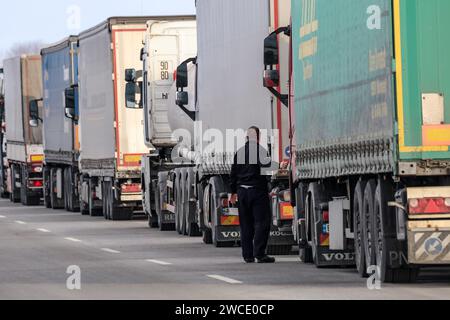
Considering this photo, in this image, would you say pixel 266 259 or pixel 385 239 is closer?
pixel 385 239

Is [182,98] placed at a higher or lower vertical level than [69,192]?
higher

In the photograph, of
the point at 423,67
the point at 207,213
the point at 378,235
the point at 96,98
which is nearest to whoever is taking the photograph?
the point at 423,67

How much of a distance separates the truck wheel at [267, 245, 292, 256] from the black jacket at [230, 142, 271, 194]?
247 centimetres

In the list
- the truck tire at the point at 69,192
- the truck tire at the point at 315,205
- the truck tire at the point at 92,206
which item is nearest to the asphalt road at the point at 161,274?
the truck tire at the point at 315,205

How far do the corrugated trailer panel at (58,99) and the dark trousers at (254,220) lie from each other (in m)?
24.1

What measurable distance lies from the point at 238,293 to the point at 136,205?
23.9 metres

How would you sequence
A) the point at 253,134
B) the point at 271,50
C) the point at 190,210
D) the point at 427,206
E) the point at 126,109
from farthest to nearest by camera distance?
the point at 126,109 → the point at 190,210 → the point at 271,50 → the point at 253,134 → the point at 427,206

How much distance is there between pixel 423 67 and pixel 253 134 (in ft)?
20.1

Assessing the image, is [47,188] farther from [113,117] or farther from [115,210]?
[113,117]

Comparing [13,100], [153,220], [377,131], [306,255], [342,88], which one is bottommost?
[306,255]

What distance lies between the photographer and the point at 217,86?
94.7ft

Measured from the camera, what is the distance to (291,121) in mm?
24031

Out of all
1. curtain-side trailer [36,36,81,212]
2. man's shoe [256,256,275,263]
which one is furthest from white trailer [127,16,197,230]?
man's shoe [256,256,275,263]

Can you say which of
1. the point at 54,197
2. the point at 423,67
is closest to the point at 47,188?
the point at 54,197
